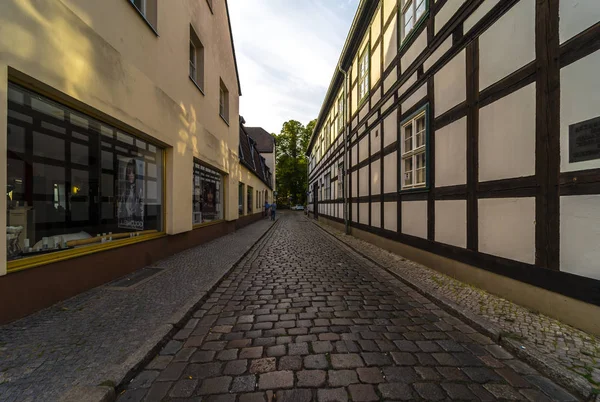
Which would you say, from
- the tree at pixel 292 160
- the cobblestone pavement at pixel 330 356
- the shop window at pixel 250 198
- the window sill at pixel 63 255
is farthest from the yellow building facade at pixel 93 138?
the tree at pixel 292 160

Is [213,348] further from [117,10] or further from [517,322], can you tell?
[117,10]

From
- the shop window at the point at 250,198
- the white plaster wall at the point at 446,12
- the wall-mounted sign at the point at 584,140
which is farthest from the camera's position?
the shop window at the point at 250,198

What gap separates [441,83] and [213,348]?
5.76 m

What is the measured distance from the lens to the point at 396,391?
2061 millimetres

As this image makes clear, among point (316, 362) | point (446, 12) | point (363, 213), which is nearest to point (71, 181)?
point (316, 362)

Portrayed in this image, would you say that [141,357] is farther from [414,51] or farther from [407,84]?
[414,51]

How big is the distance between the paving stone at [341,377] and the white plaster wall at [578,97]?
3.07 m

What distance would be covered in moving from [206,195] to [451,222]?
770 cm

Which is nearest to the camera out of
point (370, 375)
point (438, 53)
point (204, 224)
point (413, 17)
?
point (370, 375)

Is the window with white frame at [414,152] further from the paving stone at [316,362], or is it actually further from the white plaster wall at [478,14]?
the paving stone at [316,362]

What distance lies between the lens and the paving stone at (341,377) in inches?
84.1

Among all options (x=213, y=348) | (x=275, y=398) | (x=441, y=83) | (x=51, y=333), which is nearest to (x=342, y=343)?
(x=275, y=398)

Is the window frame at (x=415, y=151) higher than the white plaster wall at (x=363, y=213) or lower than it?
higher

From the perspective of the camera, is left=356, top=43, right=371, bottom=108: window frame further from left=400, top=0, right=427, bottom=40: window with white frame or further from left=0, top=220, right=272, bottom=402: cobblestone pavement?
left=0, top=220, right=272, bottom=402: cobblestone pavement
